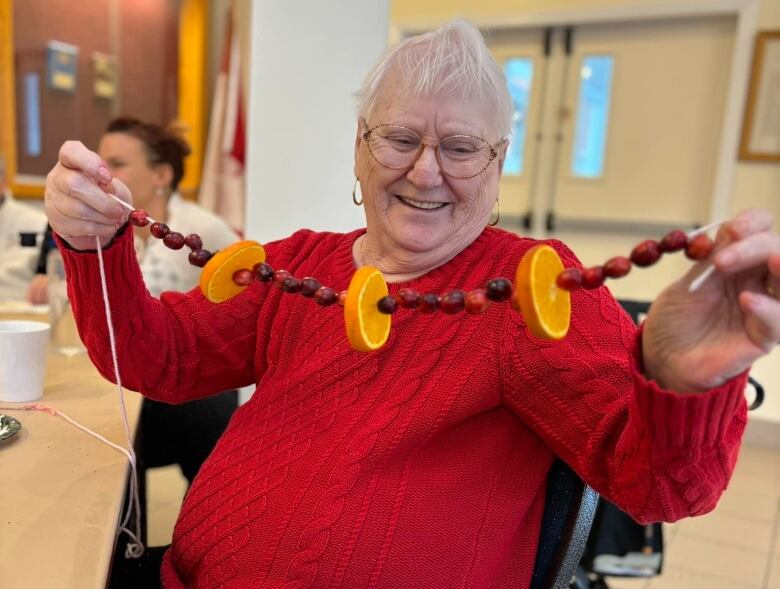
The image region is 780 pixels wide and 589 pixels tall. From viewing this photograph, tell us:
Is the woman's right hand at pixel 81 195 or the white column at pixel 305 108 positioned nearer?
the woman's right hand at pixel 81 195

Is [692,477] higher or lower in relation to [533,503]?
higher

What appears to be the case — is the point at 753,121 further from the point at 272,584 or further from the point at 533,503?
the point at 272,584

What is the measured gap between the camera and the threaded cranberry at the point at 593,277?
0.64 meters

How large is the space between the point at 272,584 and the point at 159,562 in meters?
0.36

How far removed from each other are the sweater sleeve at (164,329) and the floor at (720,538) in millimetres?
1203

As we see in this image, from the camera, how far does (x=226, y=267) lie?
841 mm

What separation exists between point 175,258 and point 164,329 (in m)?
1.09

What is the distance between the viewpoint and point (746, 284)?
583 mm

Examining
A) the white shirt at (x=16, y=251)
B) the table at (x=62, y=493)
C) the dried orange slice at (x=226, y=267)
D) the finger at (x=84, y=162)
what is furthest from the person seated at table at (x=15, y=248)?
the dried orange slice at (x=226, y=267)

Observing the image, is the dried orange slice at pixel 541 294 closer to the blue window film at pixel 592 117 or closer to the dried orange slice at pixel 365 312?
the dried orange slice at pixel 365 312

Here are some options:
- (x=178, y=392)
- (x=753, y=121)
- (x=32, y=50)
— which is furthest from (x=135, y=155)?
(x=753, y=121)

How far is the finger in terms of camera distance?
87 cm

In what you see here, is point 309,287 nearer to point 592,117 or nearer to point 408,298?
point 408,298

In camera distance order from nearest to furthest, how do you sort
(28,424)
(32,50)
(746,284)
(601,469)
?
(746,284)
(601,469)
(28,424)
(32,50)
